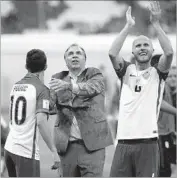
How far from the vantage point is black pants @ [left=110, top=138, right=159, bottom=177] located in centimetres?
570

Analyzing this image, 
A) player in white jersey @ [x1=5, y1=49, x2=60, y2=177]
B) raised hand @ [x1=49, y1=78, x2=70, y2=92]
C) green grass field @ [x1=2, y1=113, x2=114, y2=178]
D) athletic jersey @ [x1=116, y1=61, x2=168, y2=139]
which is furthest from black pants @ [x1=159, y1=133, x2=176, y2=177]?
player in white jersey @ [x1=5, y1=49, x2=60, y2=177]

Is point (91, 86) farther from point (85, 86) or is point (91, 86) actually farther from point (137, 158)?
point (137, 158)

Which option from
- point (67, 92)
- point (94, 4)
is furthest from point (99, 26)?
point (67, 92)

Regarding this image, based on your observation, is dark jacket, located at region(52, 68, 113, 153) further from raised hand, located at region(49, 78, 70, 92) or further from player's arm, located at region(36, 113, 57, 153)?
player's arm, located at region(36, 113, 57, 153)

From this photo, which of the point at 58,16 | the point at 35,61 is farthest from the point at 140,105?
the point at 58,16

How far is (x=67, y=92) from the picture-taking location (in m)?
5.80

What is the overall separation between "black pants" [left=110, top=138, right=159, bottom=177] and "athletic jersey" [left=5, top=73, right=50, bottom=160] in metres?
0.86

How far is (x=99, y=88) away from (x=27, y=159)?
0.98m

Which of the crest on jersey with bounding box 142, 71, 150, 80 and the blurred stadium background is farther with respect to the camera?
the blurred stadium background

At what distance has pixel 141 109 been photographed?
5652mm

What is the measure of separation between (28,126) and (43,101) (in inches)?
9.8

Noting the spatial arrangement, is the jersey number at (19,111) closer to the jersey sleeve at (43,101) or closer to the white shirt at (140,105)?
the jersey sleeve at (43,101)

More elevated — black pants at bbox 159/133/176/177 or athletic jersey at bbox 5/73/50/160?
athletic jersey at bbox 5/73/50/160

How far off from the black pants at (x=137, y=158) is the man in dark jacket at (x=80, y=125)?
0.73ft
